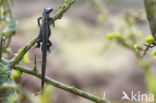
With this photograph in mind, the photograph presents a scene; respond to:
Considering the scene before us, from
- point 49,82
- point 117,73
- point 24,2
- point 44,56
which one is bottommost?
point 117,73

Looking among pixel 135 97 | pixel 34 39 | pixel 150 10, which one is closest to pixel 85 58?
pixel 135 97

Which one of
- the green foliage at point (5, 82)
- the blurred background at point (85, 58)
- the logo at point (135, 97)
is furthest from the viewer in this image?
the blurred background at point (85, 58)

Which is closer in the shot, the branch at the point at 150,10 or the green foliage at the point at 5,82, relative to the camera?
the green foliage at the point at 5,82

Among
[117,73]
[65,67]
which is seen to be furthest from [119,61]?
[65,67]

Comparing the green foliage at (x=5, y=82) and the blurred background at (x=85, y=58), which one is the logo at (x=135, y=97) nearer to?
the green foliage at (x=5, y=82)

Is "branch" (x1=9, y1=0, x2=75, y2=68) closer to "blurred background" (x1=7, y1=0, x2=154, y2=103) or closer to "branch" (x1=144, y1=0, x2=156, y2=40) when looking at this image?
"branch" (x1=144, y1=0, x2=156, y2=40)

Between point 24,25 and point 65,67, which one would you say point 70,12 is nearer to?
point 24,25

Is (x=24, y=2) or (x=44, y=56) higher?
(x=24, y=2)

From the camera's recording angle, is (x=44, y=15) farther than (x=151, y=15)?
No

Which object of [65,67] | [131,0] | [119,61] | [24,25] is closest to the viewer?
[65,67]

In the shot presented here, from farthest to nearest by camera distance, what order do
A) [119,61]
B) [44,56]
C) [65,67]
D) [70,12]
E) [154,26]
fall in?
[70,12] < [119,61] < [65,67] < [154,26] < [44,56]

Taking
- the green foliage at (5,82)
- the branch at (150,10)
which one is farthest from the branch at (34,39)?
the branch at (150,10)
